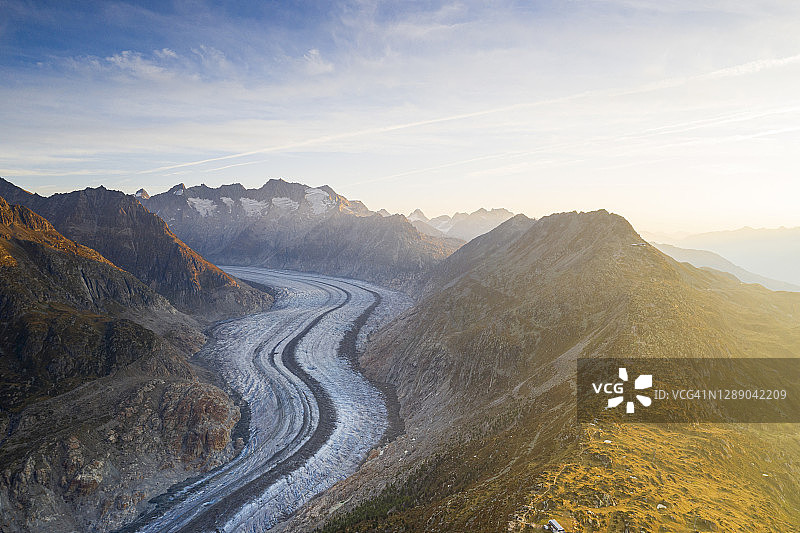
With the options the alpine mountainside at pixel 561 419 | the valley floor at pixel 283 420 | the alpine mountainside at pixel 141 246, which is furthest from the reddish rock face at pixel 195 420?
the alpine mountainside at pixel 141 246

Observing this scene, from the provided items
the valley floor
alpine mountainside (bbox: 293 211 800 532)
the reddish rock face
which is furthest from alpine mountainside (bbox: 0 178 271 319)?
alpine mountainside (bbox: 293 211 800 532)

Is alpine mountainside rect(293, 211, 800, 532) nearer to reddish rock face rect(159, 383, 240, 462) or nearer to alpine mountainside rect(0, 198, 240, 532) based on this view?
reddish rock face rect(159, 383, 240, 462)

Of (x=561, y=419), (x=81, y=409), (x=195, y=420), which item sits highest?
(x=561, y=419)

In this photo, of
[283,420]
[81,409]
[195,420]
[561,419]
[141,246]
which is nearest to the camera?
[561,419]

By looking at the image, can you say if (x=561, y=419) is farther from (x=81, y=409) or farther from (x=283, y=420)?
(x=81, y=409)

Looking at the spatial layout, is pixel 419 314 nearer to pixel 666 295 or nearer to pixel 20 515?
pixel 666 295

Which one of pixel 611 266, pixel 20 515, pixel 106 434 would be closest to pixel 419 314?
pixel 611 266

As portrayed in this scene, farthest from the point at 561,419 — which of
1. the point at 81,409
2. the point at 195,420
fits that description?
the point at 81,409
